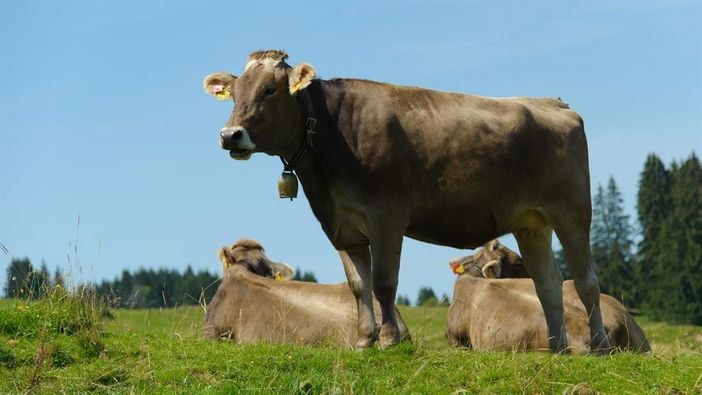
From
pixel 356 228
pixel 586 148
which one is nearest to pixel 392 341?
pixel 356 228

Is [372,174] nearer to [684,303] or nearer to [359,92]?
[359,92]

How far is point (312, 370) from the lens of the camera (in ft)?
35.3

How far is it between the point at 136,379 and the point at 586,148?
623cm

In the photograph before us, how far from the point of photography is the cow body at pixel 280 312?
16547mm

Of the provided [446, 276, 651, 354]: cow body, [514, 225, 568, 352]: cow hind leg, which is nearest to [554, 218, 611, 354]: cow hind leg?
[514, 225, 568, 352]: cow hind leg

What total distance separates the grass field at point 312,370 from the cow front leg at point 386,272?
25cm

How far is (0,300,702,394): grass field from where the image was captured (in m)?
10.5

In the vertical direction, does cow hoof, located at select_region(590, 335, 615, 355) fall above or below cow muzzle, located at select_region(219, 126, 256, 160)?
below

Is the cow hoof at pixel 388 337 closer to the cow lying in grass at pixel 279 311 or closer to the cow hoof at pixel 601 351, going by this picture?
the cow hoof at pixel 601 351

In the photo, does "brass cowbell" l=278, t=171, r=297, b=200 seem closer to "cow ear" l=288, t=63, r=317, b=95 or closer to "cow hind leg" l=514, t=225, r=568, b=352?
"cow ear" l=288, t=63, r=317, b=95

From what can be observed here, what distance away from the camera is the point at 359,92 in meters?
12.4

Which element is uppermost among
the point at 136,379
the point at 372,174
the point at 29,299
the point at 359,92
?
the point at 359,92

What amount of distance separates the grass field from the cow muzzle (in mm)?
2087

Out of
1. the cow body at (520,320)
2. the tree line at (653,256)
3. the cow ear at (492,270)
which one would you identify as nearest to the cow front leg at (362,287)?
the cow body at (520,320)
